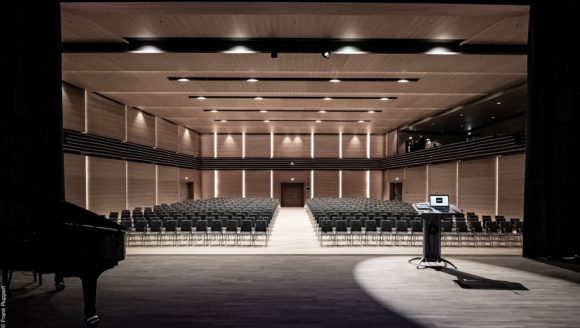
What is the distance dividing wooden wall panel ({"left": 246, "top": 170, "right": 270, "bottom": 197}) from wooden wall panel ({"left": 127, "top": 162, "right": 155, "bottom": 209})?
7982mm

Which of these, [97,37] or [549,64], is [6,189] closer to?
[97,37]

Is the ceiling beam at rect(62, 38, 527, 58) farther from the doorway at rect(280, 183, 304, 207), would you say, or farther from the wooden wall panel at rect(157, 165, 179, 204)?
the doorway at rect(280, 183, 304, 207)

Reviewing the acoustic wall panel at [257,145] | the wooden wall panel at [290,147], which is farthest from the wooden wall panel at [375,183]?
the acoustic wall panel at [257,145]

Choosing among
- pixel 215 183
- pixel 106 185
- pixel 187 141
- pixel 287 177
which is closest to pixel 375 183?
pixel 287 177

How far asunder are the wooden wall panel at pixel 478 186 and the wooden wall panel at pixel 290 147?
11.5m

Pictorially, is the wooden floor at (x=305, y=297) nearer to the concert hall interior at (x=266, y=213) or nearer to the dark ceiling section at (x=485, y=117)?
the concert hall interior at (x=266, y=213)

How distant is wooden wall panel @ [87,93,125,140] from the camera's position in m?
13.8

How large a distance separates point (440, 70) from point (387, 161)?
550 inches

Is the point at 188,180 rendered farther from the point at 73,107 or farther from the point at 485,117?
the point at 485,117

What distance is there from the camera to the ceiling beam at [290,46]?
28.3ft

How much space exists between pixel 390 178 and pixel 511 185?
35.4 ft

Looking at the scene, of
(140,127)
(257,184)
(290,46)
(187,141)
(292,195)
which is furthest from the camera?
(292,195)

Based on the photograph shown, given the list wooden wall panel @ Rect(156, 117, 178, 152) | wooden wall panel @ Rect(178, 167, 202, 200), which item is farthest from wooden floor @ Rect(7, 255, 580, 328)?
wooden wall panel @ Rect(178, 167, 202, 200)

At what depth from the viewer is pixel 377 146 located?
25531mm
